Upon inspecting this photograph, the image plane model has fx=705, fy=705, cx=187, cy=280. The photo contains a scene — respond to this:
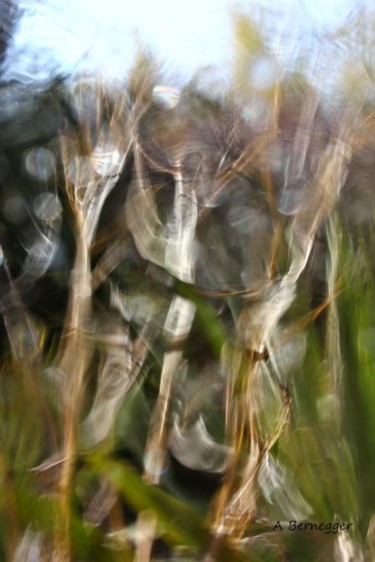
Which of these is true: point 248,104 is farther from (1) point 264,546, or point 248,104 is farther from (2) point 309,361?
(1) point 264,546

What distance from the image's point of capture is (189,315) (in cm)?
136

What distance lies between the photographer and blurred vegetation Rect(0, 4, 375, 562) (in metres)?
1.19

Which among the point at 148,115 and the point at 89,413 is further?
the point at 148,115

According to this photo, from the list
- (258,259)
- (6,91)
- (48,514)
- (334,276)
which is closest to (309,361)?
(334,276)

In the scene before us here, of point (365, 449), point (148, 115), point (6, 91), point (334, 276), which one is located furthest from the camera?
point (6, 91)

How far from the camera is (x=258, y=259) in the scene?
154 cm

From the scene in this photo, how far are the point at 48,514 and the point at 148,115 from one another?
0.86 m

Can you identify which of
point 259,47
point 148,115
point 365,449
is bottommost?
point 365,449

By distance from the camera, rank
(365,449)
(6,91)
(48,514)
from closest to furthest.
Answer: (48,514) → (365,449) → (6,91)

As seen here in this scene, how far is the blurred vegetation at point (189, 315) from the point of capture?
119cm
